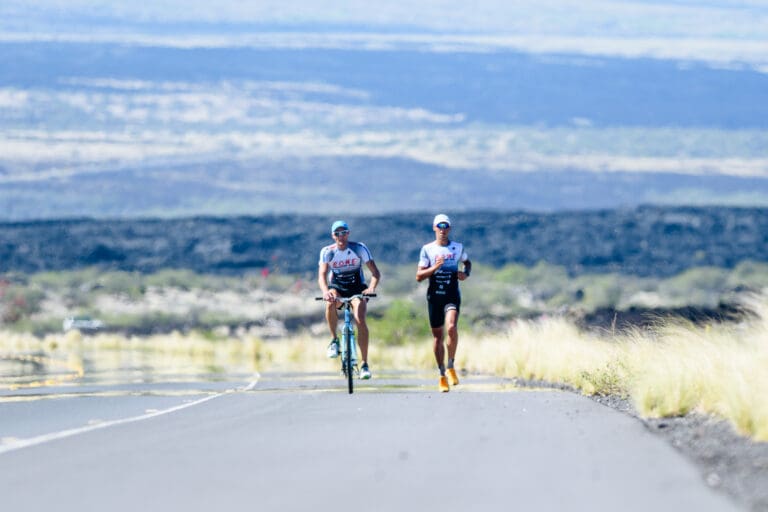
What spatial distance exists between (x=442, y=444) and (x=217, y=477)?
244cm

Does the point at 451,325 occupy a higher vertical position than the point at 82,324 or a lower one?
higher

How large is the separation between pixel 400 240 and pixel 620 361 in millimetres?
98339

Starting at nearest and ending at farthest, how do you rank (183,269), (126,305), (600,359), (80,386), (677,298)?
(600,359) → (80,386) → (677,298) → (126,305) → (183,269)

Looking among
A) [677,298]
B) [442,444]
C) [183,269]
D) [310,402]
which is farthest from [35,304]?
[442,444]

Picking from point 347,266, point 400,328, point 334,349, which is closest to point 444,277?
point 347,266

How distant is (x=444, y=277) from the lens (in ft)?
66.5

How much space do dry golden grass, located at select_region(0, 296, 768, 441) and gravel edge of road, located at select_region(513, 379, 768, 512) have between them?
0.16 m

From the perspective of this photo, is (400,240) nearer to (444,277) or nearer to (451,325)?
(451,325)

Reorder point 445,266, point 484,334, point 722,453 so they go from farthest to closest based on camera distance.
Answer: point 484,334 < point 445,266 < point 722,453

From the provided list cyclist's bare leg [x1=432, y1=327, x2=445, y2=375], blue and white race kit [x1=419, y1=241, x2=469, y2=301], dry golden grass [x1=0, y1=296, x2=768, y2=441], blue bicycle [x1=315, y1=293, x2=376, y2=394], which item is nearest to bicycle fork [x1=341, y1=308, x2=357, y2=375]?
blue bicycle [x1=315, y1=293, x2=376, y2=394]

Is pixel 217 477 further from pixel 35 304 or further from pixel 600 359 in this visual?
pixel 35 304

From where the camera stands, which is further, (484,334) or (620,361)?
(484,334)

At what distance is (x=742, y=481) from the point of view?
11.0m

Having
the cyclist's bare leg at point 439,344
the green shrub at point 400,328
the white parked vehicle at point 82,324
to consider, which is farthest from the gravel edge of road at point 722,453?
the white parked vehicle at point 82,324
